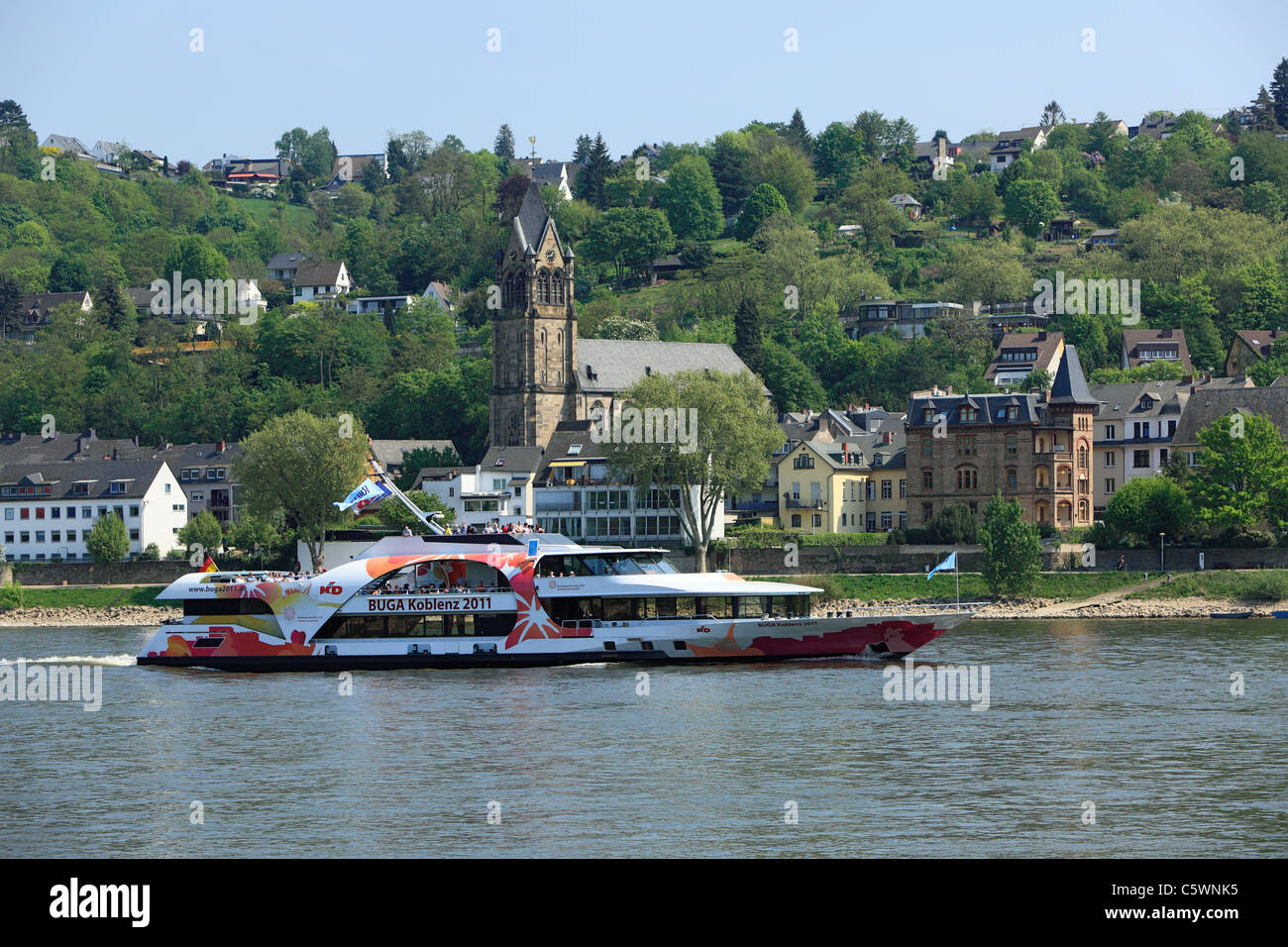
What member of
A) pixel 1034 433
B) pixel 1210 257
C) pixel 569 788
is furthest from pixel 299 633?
pixel 1210 257

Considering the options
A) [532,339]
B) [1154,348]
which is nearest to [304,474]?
[532,339]

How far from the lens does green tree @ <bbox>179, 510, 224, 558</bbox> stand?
4503 inches

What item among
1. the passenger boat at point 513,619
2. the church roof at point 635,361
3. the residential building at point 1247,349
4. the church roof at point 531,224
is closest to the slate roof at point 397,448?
the church roof at point 635,361

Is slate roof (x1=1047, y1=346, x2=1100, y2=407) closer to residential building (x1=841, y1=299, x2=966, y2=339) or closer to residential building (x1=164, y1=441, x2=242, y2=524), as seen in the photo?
residential building (x1=164, y1=441, x2=242, y2=524)

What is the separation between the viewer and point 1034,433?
338 ft

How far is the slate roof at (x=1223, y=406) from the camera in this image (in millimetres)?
105625

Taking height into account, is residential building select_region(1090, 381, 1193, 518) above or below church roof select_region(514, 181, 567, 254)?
below

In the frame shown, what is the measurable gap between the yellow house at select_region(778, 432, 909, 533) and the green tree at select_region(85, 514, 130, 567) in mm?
43877

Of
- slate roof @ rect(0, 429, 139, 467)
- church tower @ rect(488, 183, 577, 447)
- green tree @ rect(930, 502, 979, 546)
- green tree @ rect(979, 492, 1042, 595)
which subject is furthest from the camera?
church tower @ rect(488, 183, 577, 447)

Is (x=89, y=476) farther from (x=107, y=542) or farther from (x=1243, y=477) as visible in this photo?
(x=1243, y=477)

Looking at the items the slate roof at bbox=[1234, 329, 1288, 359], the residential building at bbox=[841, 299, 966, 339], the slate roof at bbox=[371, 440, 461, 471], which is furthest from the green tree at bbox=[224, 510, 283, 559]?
the residential building at bbox=[841, 299, 966, 339]

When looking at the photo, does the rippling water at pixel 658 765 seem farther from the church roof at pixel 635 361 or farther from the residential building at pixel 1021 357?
the residential building at pixel 1021 357

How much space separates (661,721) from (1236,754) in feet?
44.5

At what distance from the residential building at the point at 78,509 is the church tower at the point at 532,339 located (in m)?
29.2
